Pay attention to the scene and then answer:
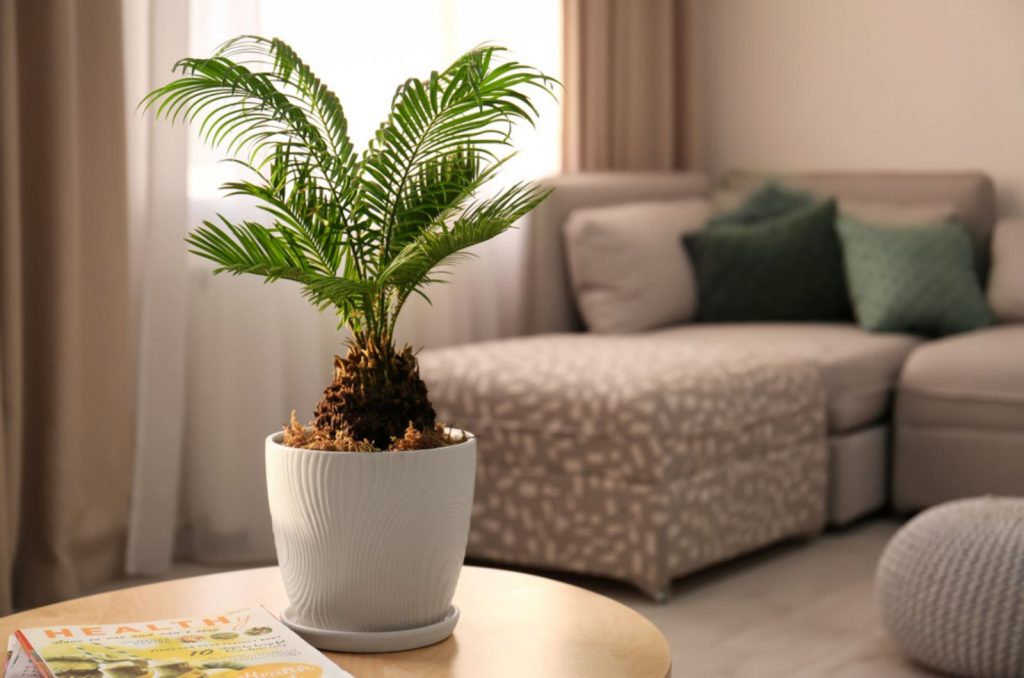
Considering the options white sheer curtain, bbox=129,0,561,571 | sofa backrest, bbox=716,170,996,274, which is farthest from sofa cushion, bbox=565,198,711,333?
sofa backrest, bbox=716,170,996,274

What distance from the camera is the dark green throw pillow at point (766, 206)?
13.2 feet

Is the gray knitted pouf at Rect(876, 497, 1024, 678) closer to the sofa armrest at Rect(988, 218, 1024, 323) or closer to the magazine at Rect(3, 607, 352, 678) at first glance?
the magazine at Rect(3, 607, 352, 678)

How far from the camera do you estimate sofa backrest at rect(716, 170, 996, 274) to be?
4.05 m

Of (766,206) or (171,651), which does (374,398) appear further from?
(766,206)

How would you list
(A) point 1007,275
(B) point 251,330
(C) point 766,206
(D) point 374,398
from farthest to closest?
(C) point 766,206, (A) point 1007,275, (B) point 251,330, (D) point 374,398

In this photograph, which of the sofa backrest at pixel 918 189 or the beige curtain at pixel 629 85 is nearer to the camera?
the sofa backrest at pixel 918 189

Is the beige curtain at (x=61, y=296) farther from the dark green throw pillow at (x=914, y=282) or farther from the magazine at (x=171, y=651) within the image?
the dark green throw pillow at (x=914, y=282)

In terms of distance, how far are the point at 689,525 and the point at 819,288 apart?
4.39 ft

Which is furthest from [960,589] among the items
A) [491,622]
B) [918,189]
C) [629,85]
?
[629,85]

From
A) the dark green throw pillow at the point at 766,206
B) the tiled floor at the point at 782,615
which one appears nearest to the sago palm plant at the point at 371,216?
the tiled floor at the point at 782,615

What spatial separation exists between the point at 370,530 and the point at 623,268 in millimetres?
2515

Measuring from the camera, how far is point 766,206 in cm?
405

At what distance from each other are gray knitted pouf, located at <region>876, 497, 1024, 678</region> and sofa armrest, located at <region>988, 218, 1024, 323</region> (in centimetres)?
156

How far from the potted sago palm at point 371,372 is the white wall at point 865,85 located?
331 centimetres
